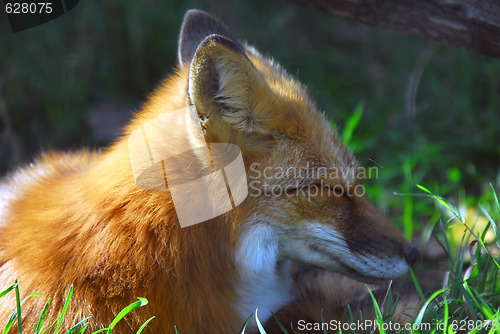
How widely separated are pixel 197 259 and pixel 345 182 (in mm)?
813

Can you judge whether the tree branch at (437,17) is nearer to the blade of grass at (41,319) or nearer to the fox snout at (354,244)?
the fox snout at (354,244)

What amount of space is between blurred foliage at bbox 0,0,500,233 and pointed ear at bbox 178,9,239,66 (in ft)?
5.23

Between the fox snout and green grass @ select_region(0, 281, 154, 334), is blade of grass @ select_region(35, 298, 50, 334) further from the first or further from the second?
the fox snout

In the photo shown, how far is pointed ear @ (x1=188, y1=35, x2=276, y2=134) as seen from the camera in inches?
85.3

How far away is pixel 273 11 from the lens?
5711 millimetres

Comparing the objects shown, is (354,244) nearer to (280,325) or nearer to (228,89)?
(280,325)

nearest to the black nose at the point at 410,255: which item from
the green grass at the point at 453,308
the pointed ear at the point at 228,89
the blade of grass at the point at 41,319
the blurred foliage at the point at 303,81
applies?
the green grass at the point at 453,308

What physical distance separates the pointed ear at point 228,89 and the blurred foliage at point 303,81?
194 cm

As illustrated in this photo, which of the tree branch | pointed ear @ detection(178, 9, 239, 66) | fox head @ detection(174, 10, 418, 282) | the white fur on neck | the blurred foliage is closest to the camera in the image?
fox head @ detection(174, 10, 418, 282)

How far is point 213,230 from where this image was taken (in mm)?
2404

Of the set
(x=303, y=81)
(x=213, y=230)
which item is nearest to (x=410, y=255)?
(x=213, y=230)

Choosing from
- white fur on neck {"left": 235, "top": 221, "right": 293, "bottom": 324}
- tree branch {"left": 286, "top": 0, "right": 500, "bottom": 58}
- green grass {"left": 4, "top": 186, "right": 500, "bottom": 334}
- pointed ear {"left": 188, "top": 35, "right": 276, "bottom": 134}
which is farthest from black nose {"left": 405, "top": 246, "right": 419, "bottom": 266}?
tree branch {"left": 286, "top": 0, "right": 500, "bottom": 58}

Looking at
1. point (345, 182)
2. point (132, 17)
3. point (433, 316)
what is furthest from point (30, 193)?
point (132, 17)

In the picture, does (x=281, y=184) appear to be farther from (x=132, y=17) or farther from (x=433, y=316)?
(x=132, y=17)
